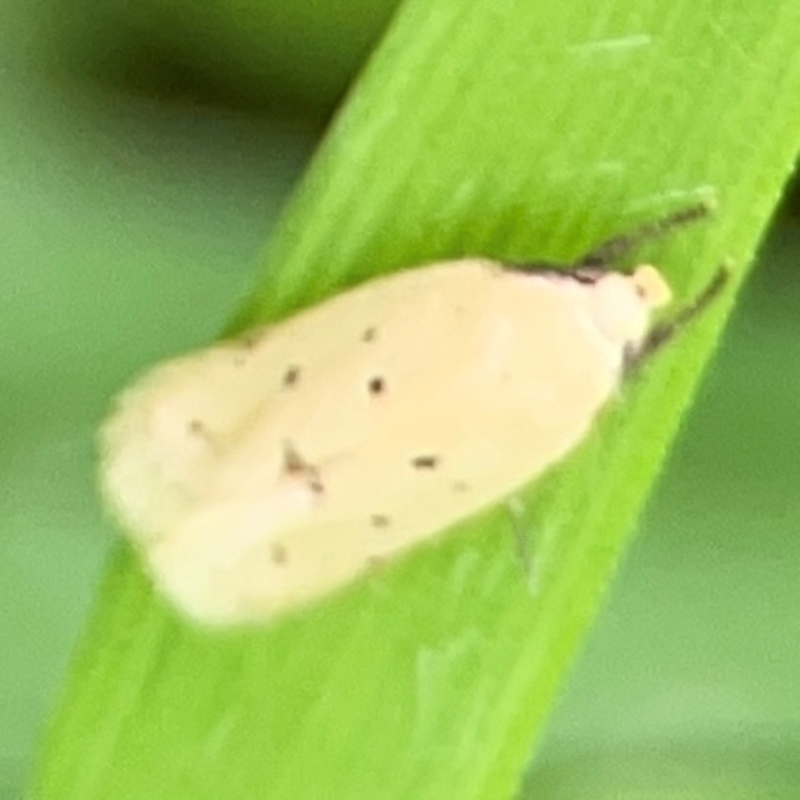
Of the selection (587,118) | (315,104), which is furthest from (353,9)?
(587,118)

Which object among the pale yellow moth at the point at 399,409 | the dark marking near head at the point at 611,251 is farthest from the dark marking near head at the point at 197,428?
the dark marking near head at the point at 611,251

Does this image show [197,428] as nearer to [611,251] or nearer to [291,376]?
[291,376]

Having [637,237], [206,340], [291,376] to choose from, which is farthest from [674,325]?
[206,340]

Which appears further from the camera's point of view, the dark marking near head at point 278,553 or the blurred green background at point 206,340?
the blurred green background at point 206,340

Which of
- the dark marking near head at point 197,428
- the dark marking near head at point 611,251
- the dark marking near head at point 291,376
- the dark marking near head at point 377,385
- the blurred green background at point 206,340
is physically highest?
the dark marking near head at point 611,251

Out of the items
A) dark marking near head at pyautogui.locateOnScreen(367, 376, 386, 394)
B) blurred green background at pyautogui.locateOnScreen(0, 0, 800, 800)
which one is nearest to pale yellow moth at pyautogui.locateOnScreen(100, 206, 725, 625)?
dark marking near head at pyautogui.locateOnScreen(367, 376, 386, 394)

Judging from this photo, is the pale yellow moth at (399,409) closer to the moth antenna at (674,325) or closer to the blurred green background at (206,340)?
the moth antenna at (674,325)
